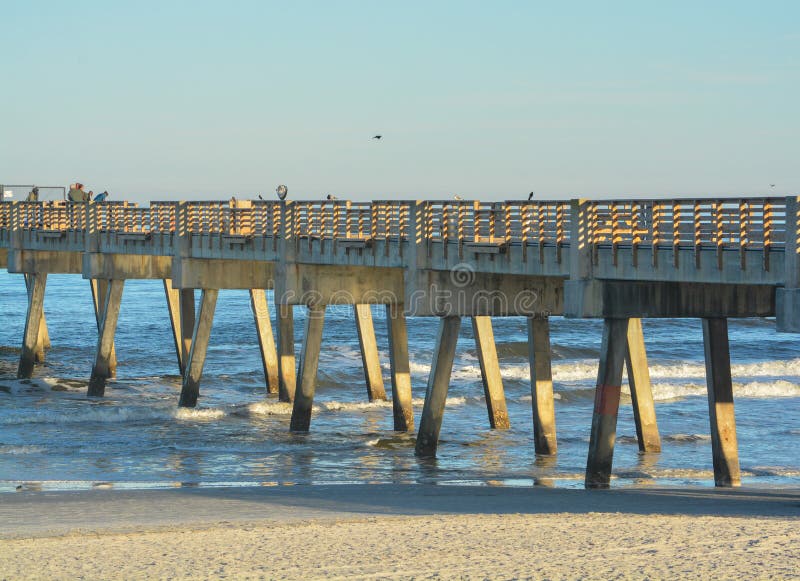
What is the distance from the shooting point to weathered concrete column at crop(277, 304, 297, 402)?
116 feet

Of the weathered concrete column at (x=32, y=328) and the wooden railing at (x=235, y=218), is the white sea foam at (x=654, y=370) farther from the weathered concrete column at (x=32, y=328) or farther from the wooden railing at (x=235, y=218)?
the wooden railing at (x=235, y=218)

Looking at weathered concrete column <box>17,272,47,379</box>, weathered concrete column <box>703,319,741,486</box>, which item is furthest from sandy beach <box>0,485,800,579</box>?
weathered concrete column <box>17,272,47,379</box>

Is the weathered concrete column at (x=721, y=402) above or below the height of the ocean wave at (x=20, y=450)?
above

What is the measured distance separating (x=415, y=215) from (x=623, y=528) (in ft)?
35.4

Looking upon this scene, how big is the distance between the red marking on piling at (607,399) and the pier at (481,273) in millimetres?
22

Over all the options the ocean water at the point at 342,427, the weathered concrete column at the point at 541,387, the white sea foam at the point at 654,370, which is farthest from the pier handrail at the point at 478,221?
the white sea foam at the point at 654,370

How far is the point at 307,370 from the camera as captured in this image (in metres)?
31.0

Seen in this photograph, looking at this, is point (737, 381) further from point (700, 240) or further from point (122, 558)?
point (122, 558)

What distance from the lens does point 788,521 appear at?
16797 mm

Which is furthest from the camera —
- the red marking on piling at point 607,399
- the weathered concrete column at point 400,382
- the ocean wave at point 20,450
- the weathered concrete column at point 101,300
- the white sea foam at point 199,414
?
the weathered concrete column at point 101,300

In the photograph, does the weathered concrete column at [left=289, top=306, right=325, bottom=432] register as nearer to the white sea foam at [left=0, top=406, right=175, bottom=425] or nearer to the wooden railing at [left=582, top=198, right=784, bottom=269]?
the white sea foam at [left=0, top=406, right=175, bottom=425]

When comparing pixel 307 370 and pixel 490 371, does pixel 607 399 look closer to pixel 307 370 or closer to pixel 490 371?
pixel 490 371

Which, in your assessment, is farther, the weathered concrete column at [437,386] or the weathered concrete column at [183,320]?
the weathered concrete column at [183,320]

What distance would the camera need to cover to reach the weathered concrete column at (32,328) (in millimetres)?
44062
